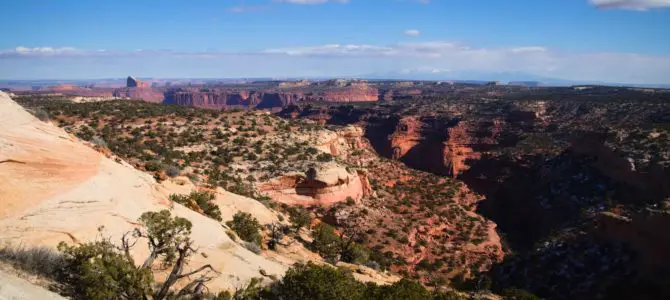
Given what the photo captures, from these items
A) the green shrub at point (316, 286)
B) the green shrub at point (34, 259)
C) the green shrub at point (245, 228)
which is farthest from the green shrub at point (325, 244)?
the green shrub at point (34, 259)

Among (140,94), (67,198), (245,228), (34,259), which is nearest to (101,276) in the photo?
(34,259)

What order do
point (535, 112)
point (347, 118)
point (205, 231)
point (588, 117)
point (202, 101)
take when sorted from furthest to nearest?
point (202, 101) < point (347, 118) < point (535, 112) < point (588, 117) < point (205, 231)

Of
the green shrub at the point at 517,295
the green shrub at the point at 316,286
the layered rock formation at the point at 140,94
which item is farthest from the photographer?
the layered rock formation at the point at 140,94

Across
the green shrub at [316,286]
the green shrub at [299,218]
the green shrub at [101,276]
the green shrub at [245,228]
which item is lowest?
the green shrub at [299,218]

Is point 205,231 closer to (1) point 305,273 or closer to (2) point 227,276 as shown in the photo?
(2) point 227,276

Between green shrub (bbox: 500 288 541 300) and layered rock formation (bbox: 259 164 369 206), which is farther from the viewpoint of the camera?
layered rock formation (bbox: 259 164 369 206)

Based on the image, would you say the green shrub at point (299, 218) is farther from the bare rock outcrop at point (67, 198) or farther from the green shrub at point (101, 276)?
the green shrub at point (101, 276)

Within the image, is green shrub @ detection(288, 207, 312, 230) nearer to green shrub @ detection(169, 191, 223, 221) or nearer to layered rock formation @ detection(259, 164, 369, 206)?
layered rock formation @ detection(259, 164, 369, 206)

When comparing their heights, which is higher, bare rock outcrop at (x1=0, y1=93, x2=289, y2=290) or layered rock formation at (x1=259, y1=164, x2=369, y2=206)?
bare rock outcrop at (x1=0, y1=93, x2=289, y2=290)

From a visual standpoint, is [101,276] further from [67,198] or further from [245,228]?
[245,228]

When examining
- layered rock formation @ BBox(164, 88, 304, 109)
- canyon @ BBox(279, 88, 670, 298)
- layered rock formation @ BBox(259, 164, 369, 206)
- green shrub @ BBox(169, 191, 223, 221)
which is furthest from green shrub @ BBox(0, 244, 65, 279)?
layered rock formation @ BBox(164, 88, 304, 109)

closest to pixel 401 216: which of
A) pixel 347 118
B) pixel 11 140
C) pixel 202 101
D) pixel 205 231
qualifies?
pixel 205 231
